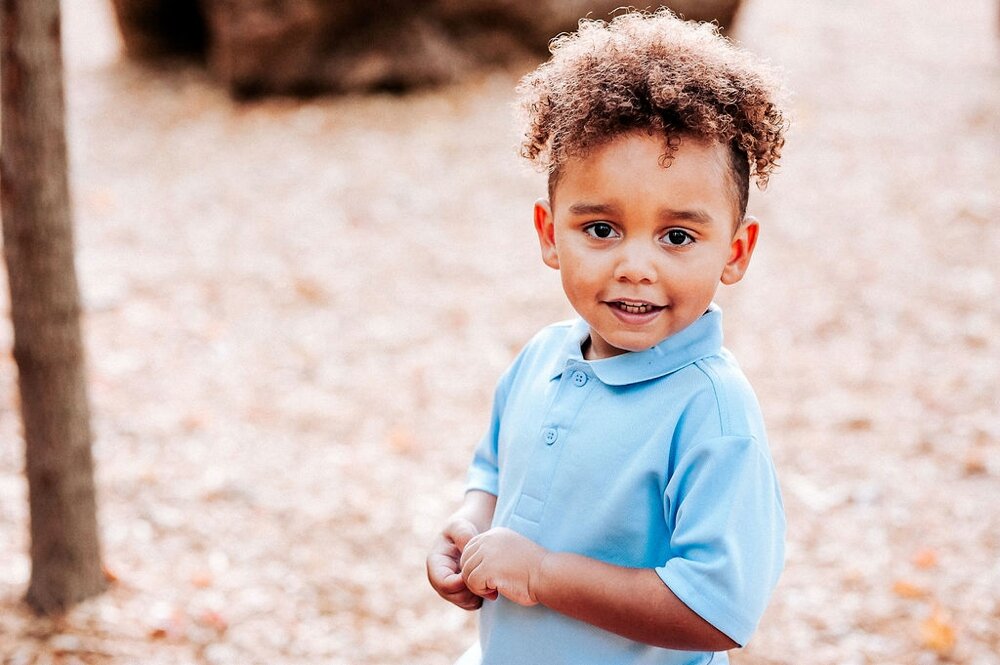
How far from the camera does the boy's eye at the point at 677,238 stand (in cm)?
151

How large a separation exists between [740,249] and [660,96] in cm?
31

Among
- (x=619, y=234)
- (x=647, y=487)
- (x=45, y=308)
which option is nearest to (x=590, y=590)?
(x=647, y=487)

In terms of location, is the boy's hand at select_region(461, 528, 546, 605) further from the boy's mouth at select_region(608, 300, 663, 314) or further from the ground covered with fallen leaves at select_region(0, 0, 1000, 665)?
the ground covered with fallen leaves at select_region(0, 0, 1000, 665)

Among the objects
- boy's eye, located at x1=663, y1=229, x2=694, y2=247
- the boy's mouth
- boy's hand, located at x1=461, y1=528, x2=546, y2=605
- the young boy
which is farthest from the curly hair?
boy's hand, located at x1=461, y1=528, x2=546, y2=605

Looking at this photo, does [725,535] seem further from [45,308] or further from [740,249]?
[45,308]

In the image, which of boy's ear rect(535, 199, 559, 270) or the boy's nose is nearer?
the boy's nose

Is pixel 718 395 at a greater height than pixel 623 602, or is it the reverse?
pixel 718 395

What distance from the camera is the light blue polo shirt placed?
4.66ft

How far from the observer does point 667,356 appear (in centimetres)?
155

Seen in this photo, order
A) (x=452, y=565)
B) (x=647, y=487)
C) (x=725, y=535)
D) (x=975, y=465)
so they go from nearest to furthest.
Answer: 1. (x=725, y=535)
2. (x=647, y=487)
3. (x=452, y=565)
4. (x=975, y=465)

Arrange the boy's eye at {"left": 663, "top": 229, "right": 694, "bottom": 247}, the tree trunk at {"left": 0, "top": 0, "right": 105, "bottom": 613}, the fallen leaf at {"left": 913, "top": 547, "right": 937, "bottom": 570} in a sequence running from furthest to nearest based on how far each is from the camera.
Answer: the fallen leaf at {"left": 913, "top": 547, "right": 937, "bottom": 570}, the tree trunk at {"left": 0, "top": 0, "right": 105, "bottom": 613}, the boy's eye at {"left": 663, "top": 229, "right": 694, "bottom": 247}

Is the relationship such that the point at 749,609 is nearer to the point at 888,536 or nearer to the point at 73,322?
the point at 73,322

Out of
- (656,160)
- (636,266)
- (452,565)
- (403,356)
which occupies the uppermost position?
(656,160)

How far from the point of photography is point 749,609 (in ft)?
4.70
